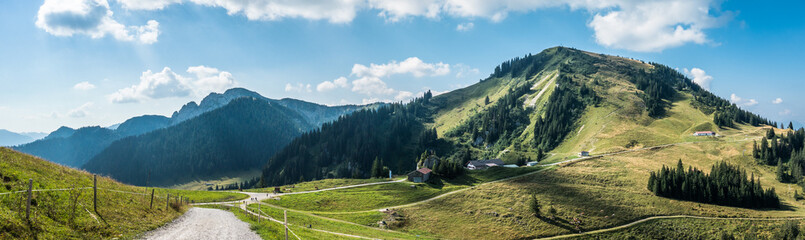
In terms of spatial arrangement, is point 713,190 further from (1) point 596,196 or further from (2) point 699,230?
(1) point 596,196

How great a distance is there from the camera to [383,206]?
87.3 m

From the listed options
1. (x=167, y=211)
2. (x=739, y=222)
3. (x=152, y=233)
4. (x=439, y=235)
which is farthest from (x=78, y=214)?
(x=739, y=222)

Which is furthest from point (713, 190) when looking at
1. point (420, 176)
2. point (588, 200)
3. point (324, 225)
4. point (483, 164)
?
point (324, 225)

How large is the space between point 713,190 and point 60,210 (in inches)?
5259

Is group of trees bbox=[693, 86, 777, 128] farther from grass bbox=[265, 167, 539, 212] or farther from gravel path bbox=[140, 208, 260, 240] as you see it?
gravel path bbox=[140, 208, 260, 240]

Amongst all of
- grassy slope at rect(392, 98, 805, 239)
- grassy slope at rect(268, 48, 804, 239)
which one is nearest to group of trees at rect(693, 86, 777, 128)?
grassy slope at rect(268, 48, 804, 239)

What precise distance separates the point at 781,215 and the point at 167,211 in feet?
445

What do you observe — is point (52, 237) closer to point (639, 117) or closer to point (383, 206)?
point (383, 206)

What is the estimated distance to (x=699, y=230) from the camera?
76.4 meters

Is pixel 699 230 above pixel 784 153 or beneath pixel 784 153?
beneath

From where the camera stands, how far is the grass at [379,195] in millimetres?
85000

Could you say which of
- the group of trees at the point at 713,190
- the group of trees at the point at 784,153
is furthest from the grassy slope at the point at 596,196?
the group of trees at the point at 784,153

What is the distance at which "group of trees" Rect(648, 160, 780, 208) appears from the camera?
9050 centimetres

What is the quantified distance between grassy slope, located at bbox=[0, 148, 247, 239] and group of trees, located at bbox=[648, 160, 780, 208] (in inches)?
4600
